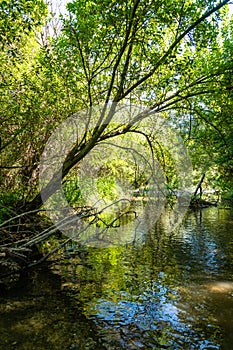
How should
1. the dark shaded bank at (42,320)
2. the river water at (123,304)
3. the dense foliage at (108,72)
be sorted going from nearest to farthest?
the dark shaded bank at (42,320)
the river water at (123,304)
the dense foliage at (108,72)

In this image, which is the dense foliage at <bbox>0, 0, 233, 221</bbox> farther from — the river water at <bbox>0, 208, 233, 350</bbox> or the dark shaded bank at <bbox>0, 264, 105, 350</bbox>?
the dark shaded bank at <bbox>0, 264, 105, 350</bbox>

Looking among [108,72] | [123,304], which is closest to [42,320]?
[123,304]

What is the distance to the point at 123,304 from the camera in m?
5.43

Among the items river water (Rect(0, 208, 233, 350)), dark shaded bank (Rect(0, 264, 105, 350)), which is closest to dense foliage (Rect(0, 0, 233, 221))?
river water (Rect(0, 208, 233, 350))

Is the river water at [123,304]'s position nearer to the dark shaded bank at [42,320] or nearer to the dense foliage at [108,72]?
the dark shaded bank at [42,320]

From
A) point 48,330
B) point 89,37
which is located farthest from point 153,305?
point 89,37

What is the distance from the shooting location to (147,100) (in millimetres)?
10102

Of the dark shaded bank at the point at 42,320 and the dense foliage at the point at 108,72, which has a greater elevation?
the dense foliage at the point at 108,72

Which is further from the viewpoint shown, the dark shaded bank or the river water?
the river water

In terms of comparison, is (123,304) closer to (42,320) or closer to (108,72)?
(42,320)

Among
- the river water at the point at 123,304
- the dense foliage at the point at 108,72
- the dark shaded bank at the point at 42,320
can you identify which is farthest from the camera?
the dense foliage at the point at 108,72

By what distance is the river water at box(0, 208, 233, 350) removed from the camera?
14.1 ft

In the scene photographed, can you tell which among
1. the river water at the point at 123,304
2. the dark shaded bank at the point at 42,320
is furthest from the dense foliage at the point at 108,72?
the dark shaded bank at the point at 42,320

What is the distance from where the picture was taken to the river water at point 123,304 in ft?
14.1
